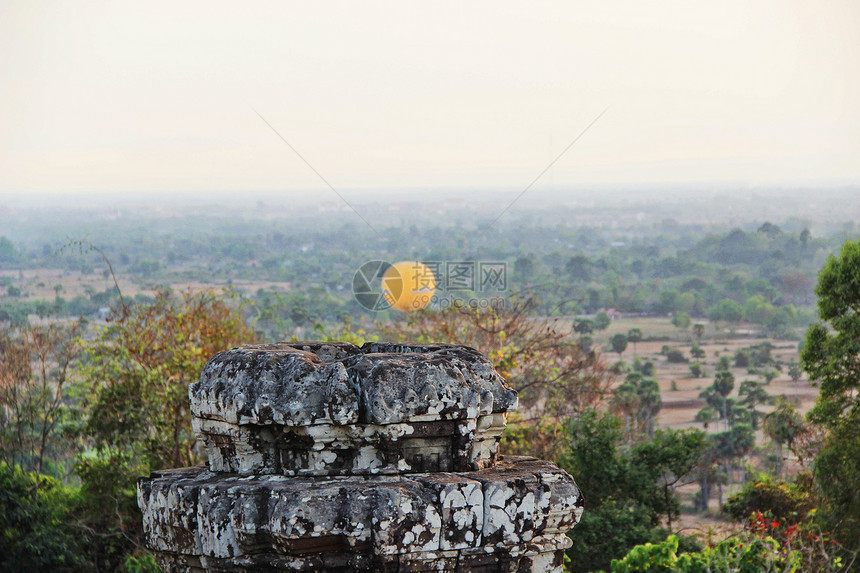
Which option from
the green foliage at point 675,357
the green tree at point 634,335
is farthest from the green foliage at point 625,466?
the green tree at point 634,335

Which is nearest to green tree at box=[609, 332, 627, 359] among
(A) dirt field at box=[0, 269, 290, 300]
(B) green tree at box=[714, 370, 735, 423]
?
(B) green tree at box=[714, 370, 735, 423]

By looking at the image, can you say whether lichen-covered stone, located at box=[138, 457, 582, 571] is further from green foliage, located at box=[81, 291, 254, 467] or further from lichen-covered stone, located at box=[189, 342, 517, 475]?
green foliage, located at box=[81, 291, 254, 467]

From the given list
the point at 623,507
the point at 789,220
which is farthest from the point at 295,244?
the point at 623,507

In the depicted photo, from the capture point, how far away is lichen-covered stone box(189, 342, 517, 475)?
4.70 meters

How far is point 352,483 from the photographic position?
183 inches

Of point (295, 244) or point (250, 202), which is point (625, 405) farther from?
point (250, 202)

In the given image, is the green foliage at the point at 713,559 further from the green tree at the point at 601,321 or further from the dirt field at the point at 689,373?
the green tree at the point at 601,321

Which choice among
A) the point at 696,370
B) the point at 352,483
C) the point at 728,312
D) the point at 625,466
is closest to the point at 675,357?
the point at 696,370

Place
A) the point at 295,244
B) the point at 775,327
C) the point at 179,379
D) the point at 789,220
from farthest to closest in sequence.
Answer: the point at 789,220
the point at 295,244
the point at 775,327
the point at 179,379

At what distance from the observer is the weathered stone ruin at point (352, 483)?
14.8 feet

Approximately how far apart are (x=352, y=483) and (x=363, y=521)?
23cm

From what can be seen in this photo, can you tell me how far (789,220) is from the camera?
87.2 m

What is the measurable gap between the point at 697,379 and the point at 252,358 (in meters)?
49.7

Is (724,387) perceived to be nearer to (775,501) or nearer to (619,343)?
(619,343)
